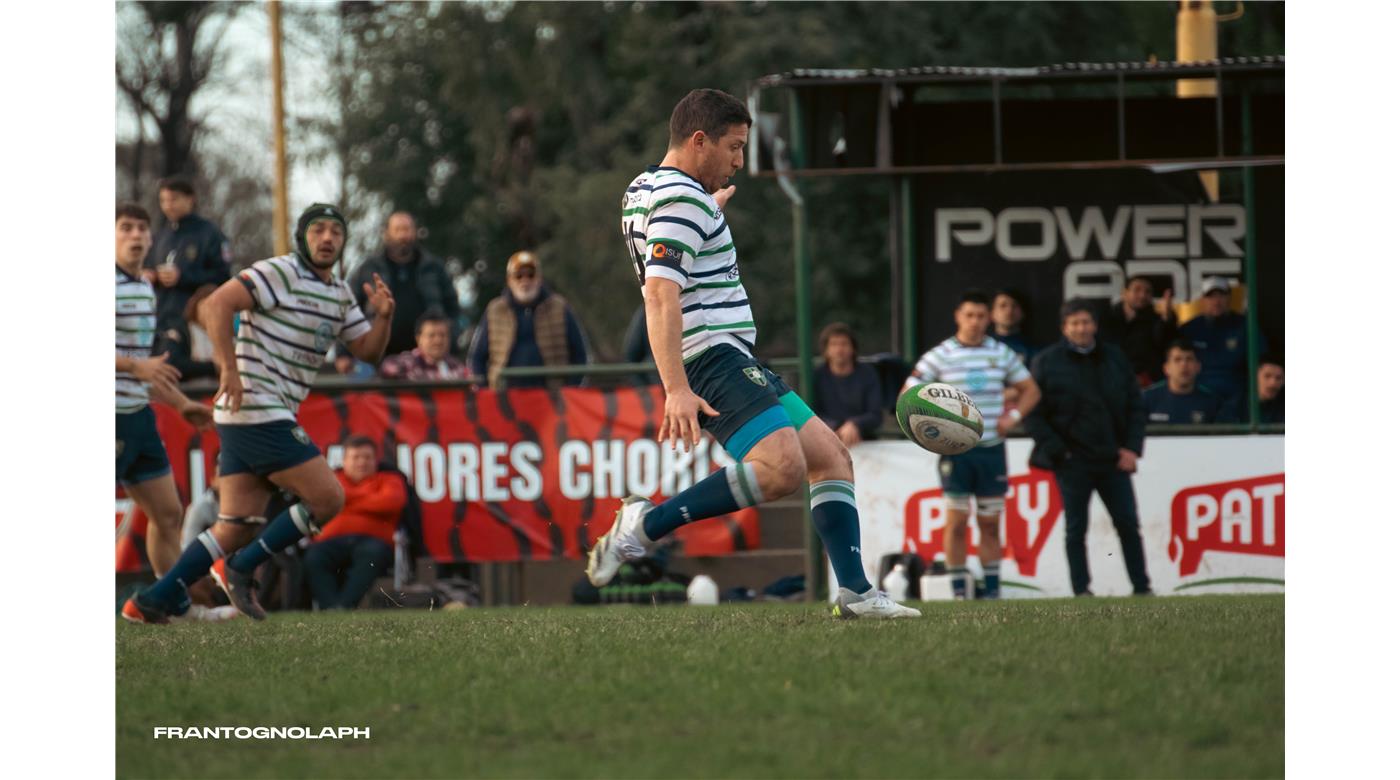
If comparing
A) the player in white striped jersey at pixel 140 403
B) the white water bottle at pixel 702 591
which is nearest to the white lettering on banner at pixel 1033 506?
the white water bottle at pixel 702 591

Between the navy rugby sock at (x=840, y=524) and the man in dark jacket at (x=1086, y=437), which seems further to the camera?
the man in dark jacket at (x=1086, y=437)

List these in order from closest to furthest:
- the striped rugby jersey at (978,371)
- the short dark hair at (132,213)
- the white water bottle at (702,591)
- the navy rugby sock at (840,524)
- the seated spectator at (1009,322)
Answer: the navy rugby sock at (840,524) → the short dark hair at (132,213) → the striped rugby jersey at (978,371) → the white water bottle at (702,591) → the seated spectator at (1009,322)

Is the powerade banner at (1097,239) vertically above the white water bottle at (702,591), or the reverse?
the powerade banner at (1097,239)

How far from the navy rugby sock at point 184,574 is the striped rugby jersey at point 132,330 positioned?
1.26 metres

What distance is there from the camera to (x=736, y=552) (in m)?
14.8

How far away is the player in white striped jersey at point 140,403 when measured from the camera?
10.8m

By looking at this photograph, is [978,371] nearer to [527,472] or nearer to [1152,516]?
[1152,516]

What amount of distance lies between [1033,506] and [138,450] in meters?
7.08

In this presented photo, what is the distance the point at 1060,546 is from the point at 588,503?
3.76 metres

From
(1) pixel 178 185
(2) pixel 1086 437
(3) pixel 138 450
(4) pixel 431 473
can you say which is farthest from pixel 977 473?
(1) pixel 178 185

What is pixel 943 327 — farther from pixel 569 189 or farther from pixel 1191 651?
pixel 569 189

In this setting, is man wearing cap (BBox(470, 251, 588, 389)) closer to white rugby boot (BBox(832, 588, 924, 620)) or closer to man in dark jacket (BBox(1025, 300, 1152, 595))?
man in dark jacket (BBox(1025, 300, 1152, 595))

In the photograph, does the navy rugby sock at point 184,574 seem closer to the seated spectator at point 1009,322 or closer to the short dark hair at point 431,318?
the short dark hair at point 431,318

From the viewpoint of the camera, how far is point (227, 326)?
31.1ft
